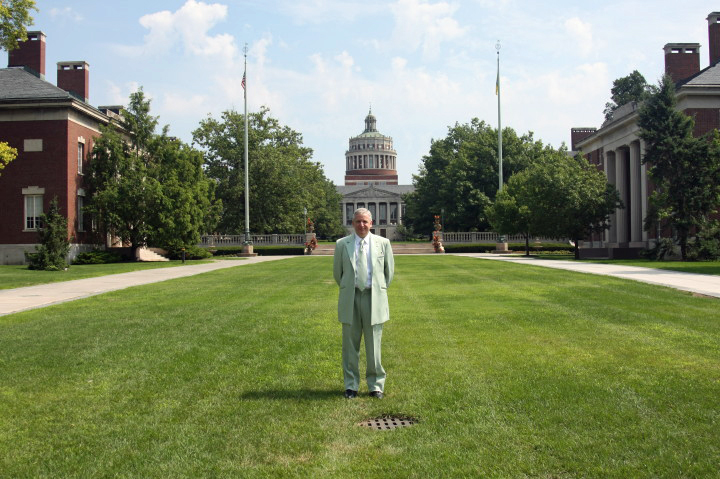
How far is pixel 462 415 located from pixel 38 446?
3513 millimetres

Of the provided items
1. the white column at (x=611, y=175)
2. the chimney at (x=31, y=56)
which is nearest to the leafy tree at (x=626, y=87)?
the white column at (x=611, y=175)

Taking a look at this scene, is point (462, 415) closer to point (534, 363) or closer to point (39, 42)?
point (534, 363)

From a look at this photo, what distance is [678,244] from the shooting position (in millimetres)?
36031

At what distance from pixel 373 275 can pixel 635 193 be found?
46.9 metres

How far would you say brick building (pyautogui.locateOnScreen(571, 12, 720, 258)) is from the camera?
132 ft

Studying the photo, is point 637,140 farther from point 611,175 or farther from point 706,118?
point 611,175

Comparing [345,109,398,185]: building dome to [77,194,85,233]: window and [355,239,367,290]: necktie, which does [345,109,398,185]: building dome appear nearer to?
[77,194,85,233]: window

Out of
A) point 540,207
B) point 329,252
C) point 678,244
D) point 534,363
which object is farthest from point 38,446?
point 329,252

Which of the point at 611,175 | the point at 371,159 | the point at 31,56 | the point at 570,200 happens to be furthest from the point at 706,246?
the point at 371,159

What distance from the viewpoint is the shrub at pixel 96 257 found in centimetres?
3934

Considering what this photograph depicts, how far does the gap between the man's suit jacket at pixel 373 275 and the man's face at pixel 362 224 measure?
108 millimetres

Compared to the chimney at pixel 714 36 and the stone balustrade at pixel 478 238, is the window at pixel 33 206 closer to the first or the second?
the stone balustrade at pixel 478 238

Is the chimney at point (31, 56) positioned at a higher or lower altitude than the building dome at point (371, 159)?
lower

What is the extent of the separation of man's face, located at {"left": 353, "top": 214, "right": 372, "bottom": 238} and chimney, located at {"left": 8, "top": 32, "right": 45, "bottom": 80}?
1686 inches
